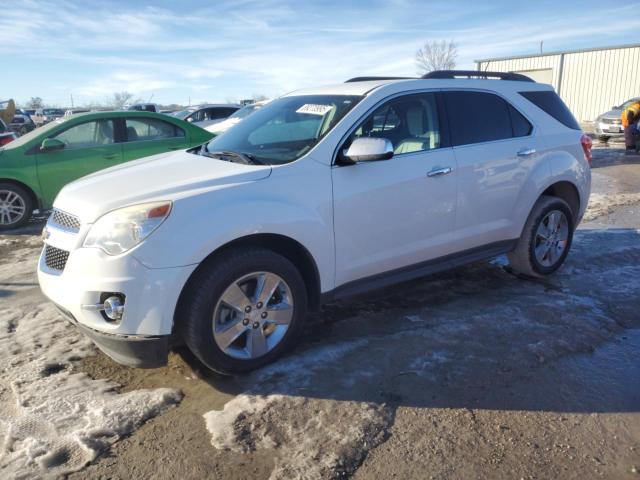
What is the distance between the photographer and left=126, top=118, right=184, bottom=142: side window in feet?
26.9

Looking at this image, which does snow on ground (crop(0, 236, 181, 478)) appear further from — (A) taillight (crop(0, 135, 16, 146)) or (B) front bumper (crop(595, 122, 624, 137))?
(B) front bumper (crop(595, 122, 624, 137))

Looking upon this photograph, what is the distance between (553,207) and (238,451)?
371 centimetres

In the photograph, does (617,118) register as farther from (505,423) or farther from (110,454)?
(110,454)

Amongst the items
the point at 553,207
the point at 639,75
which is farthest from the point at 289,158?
the point at 639,75

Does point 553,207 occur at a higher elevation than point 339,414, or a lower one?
higher

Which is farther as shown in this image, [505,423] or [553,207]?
[553,207]

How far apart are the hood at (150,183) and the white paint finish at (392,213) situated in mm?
630

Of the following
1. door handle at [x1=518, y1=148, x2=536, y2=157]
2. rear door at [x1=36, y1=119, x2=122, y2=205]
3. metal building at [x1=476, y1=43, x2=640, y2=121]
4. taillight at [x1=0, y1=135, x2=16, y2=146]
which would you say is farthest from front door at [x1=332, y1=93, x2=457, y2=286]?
metal building at [x1=476, y1=43, x2=640, y2=121]

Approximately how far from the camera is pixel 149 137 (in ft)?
27.3

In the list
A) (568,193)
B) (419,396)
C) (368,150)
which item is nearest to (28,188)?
(368,150)

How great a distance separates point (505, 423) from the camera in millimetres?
2855

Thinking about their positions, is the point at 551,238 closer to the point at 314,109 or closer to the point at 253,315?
the point at 314,109

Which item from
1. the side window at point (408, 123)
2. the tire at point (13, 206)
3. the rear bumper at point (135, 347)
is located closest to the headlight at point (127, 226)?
the rear bumper at point (135, 347)

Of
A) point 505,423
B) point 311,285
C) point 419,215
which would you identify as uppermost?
point 419,215
